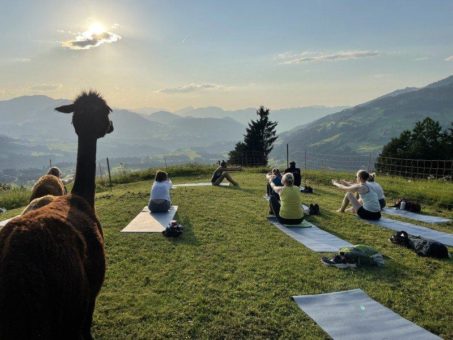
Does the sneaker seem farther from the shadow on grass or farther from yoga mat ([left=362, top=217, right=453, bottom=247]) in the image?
yoga mat ([left=362, top=217, right=453, bottom=247])

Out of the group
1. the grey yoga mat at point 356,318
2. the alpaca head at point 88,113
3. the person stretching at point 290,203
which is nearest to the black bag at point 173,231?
the person stretching at point 290,203

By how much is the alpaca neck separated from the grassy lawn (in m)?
1.71

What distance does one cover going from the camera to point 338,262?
707cm

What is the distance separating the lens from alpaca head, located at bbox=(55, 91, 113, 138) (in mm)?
4977

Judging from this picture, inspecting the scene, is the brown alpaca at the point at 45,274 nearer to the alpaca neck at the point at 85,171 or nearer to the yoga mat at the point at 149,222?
the alpaca neck at the point at 85,171

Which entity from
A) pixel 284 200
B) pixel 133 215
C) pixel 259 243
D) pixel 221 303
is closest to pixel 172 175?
pixel 133 215

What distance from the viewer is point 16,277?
2.62m

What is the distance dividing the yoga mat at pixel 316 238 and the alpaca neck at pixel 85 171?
5192mm

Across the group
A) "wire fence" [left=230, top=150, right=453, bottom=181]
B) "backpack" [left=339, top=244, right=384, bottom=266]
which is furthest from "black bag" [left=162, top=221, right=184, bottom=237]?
"wire fence" [left=230, top=150, right=453, bottom=181]

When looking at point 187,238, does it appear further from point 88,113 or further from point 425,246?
point 425,246

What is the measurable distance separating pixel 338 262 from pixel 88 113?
5259 millimetres

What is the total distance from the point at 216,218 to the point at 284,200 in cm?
217

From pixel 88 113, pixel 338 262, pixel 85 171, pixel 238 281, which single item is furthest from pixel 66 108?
pixel 338 262

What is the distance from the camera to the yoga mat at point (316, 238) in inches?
327
